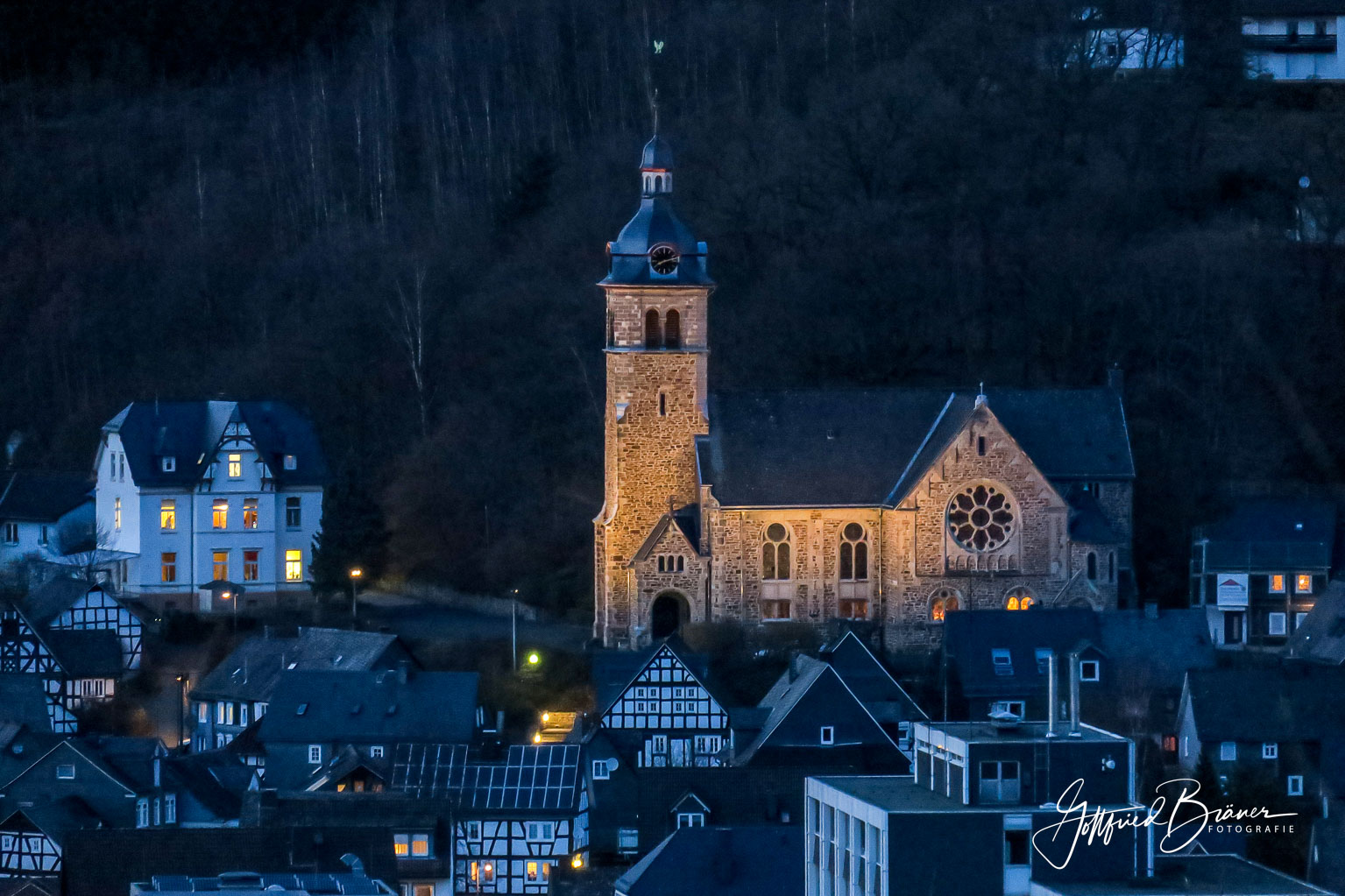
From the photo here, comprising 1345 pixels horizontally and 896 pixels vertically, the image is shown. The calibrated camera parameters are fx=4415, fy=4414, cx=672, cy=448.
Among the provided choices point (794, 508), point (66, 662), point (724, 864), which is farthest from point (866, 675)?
point (66, 662)

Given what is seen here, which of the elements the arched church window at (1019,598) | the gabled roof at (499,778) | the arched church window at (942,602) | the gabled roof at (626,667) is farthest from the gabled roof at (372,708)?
the arched church window at (1019,598)

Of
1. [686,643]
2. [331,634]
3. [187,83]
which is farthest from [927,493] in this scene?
[187,83]

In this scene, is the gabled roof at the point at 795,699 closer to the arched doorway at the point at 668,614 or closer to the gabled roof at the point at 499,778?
the gabled roof at the point at 499,778

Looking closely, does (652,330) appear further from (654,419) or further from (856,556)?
(856,556)

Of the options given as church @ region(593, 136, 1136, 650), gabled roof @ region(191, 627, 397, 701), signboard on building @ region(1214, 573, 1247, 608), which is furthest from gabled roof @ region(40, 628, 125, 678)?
signboard on building @ region(1214, 573, 1247, 608)

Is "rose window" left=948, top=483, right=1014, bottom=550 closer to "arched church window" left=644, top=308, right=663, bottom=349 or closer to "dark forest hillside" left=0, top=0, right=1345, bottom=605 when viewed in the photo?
"dark forest hillside" left=0, top=0, right=1345, bottom=605

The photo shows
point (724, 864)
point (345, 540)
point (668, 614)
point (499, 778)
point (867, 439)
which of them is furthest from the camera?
point (345, 540)

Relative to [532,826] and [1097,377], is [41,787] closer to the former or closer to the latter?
[532,826]
